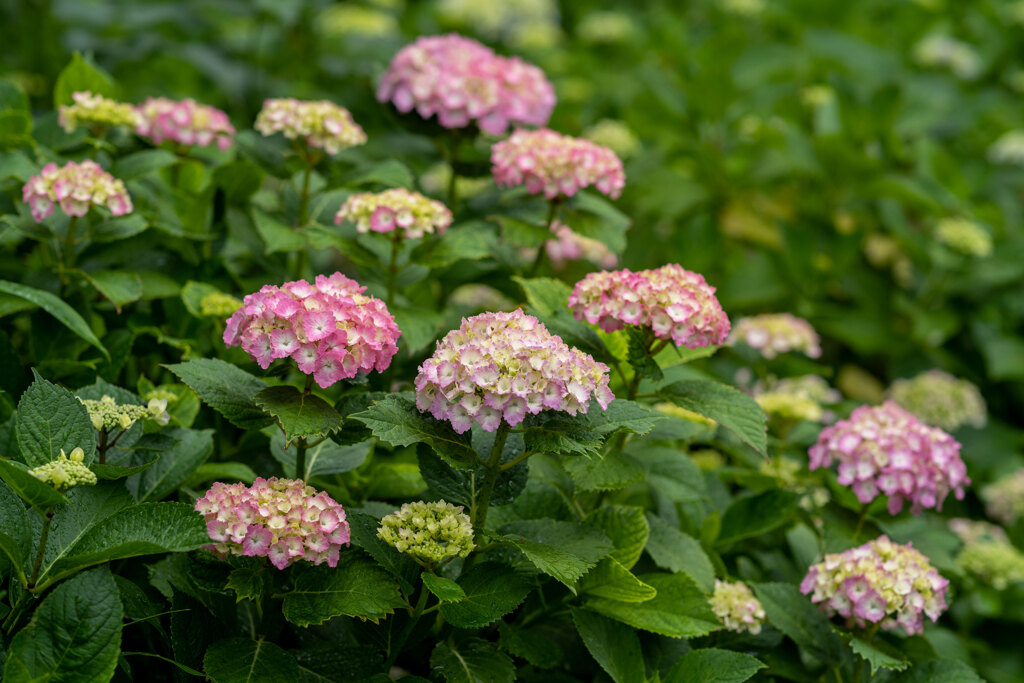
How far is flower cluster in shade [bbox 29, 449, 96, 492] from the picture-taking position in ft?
4.72

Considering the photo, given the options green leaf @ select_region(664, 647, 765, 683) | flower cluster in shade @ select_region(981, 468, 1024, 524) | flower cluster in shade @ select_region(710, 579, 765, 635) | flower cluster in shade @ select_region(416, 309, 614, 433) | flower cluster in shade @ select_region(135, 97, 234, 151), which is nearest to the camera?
flower cluster in shade @ select_region(416, 309, 614, 433)

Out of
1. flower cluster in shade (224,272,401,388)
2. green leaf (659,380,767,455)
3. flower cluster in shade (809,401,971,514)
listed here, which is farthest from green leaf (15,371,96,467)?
flower cluster in shade (809,401,971,514)

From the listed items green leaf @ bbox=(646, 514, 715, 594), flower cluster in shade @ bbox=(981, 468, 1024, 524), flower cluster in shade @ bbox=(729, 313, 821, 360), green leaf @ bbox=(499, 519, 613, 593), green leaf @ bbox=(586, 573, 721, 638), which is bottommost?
flower cluster in shade @ bbox=(981, 468, 1024, 524)

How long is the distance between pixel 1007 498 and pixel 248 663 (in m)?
2.38

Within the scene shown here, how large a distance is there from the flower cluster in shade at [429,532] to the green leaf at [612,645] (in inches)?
13.7

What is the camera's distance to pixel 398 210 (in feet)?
6.33

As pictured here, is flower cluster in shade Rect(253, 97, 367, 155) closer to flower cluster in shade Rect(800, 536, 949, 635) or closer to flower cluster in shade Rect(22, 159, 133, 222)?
flower cluster in shade Rect(22, 159, 133, 222)

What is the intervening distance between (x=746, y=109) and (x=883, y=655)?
9.58ft

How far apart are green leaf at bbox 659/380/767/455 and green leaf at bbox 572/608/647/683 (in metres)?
0.40

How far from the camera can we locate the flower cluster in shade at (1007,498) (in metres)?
2.96

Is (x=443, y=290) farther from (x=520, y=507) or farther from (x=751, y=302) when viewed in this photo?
(x=751, y=302)

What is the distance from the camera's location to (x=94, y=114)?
2256 mm

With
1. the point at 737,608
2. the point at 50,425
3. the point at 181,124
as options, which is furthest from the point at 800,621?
the point at 181,124

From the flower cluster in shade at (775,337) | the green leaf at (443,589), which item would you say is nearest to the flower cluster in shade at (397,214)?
the green leaf at (443,589)
